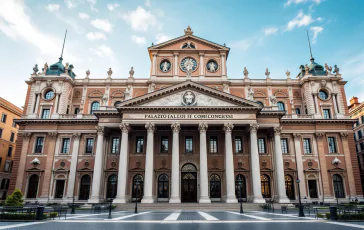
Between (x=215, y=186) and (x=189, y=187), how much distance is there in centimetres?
345

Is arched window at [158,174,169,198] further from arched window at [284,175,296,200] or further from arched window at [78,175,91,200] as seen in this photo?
arched window at [284,175,296,200]

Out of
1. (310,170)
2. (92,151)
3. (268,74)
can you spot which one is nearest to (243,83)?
(268,74)

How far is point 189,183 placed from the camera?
3359 centimetres

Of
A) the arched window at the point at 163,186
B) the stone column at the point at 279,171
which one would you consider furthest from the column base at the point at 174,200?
the stone column at the point at 279,171

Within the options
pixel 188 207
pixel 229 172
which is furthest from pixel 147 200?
pixel 229 172

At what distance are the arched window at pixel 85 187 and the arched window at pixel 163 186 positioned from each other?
383 inches

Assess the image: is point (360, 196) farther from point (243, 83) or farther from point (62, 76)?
point (62, 76)

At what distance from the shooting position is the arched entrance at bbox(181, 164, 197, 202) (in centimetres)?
3300

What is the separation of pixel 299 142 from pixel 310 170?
13.0 feet

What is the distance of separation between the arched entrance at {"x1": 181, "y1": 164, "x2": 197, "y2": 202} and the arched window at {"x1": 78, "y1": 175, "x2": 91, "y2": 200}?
42.1 ft

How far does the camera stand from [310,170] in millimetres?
34719

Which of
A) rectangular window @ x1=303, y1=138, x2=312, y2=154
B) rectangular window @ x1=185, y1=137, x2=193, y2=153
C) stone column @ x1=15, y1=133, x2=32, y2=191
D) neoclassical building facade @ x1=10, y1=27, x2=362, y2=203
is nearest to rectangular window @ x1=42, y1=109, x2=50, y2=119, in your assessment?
neoclassical building facade @ x1=10, y1=27, x2=362, y2=203

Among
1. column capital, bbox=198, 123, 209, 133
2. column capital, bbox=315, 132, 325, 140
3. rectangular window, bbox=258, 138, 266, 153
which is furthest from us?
column capital, bbox=315, 132, 325, 140

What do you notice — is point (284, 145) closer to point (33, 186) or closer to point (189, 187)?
point (189, 187)
